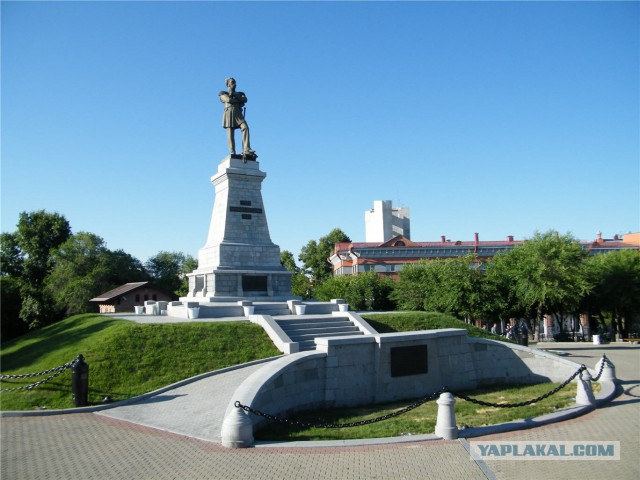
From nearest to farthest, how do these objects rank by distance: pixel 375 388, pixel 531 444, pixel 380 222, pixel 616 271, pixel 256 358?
1. pixel 531 444
2. pixel 375 388
3. pixel 256 358
4. pixel 616 271
5. pixel 380 222

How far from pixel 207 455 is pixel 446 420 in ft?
14.6

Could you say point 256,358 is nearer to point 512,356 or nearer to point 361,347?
point 361,347

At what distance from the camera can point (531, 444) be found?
31.4 feet

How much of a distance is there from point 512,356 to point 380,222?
5368 cm

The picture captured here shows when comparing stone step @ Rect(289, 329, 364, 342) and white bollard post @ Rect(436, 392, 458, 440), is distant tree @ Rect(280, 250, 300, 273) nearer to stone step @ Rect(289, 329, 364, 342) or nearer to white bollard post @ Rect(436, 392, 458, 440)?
stone step @ Rect(289, 329, 364, 342)

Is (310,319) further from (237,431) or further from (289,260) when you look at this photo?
(289,260)

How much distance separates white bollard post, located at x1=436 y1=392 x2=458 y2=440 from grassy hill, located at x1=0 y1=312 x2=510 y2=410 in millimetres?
6891

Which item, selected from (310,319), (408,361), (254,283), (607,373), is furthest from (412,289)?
(408,361)

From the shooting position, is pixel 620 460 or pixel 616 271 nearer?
pixel 620 460

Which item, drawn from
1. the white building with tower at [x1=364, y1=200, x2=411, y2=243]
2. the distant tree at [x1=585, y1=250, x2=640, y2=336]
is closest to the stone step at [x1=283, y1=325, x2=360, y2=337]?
the distant tree at [x1=585, y1=250, x2=640, y2=336]

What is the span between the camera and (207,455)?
8.45m

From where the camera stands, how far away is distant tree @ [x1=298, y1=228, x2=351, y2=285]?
68875 millimetres

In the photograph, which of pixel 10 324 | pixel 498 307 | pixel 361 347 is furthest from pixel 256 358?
pixel 10 324

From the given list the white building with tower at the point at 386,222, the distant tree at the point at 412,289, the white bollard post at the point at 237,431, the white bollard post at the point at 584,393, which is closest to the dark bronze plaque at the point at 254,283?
the distant tree at the point at 412,289
